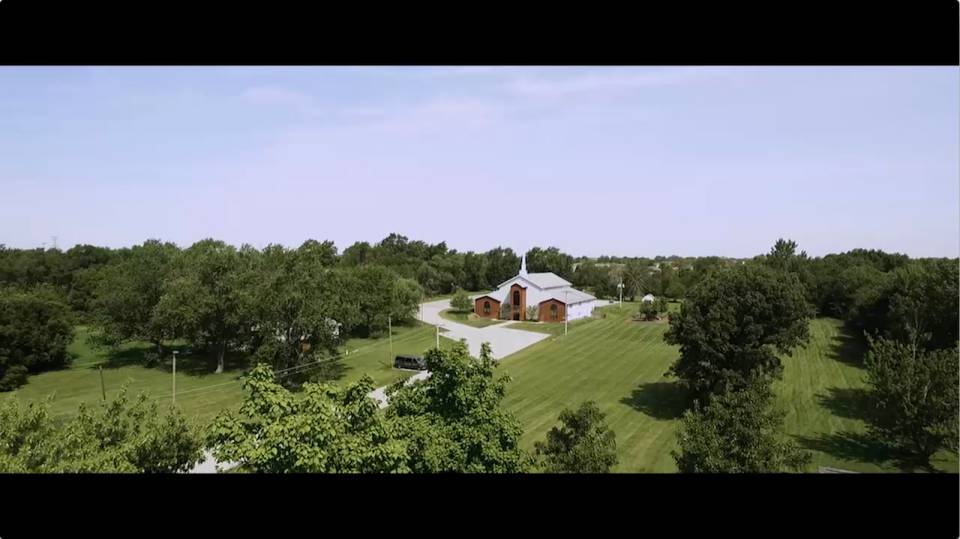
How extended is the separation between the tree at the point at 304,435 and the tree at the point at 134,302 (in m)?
14.0

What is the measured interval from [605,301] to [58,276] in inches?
1390

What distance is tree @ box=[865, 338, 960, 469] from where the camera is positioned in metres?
6.69

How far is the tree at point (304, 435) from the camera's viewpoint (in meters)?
3.70

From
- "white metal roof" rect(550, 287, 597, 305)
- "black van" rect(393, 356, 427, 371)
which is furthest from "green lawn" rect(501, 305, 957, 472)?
"white metal roof" rect(550, 287, 597, 305)

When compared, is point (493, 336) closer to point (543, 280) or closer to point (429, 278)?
point (543, 280)

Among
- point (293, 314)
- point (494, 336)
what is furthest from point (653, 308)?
point (293, 314)

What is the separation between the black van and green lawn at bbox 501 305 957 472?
278 centimetres

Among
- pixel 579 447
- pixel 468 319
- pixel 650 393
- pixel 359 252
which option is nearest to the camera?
pixel 579 447

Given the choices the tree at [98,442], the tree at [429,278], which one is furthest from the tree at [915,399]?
the tree at [429,278]

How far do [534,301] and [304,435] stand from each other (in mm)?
22642

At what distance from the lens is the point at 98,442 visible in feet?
15.1

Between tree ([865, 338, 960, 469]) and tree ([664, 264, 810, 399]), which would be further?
tree ([664, 264, 810, 399])

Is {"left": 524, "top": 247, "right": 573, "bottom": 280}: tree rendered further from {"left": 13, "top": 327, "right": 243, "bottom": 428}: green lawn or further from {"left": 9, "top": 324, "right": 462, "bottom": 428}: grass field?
{"left": 13, "top": 327, "right": 243, "bottom": 428}: green lawn
